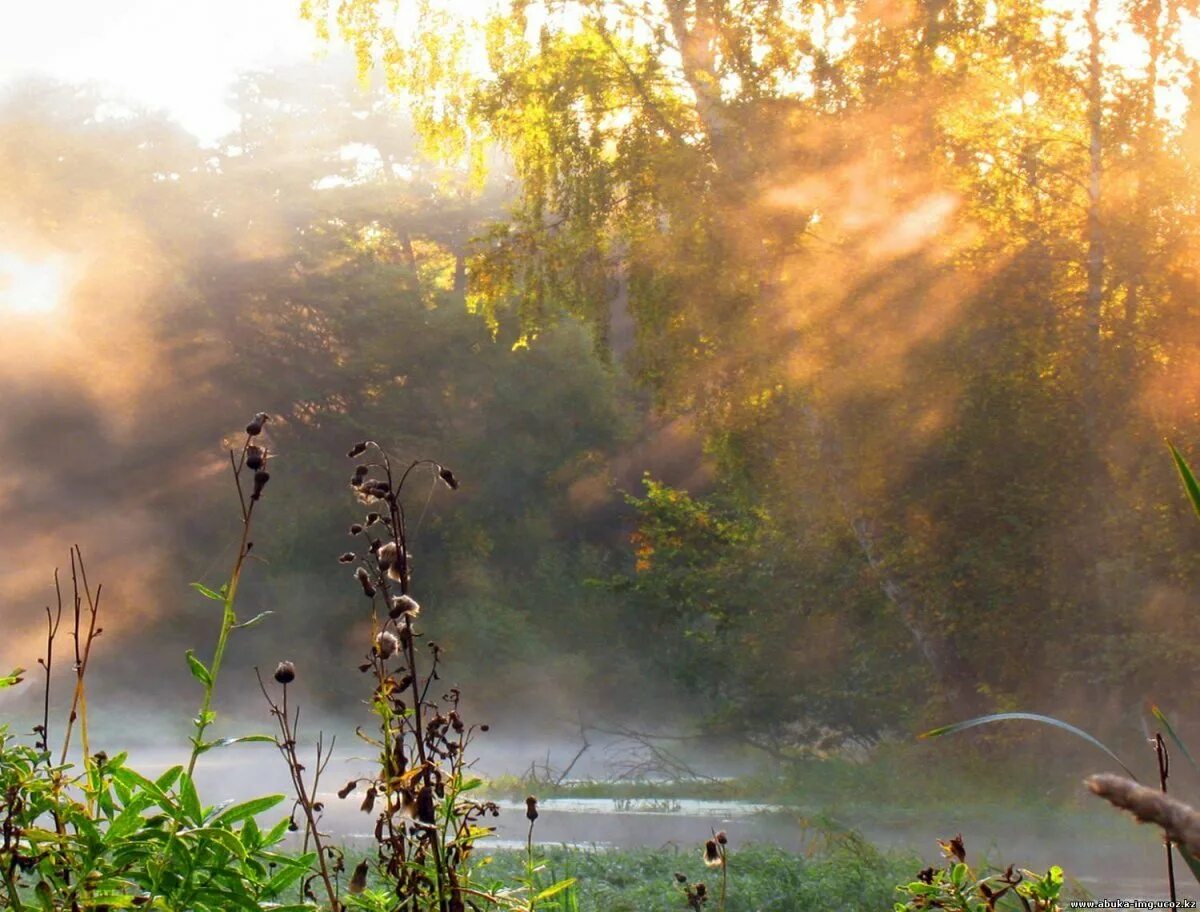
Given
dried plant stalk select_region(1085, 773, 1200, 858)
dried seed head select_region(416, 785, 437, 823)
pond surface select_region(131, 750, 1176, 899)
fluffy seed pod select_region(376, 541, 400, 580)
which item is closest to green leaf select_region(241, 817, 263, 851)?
dried seed head select_region(416, 785, 437, 823)

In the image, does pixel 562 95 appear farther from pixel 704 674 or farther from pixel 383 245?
pixel 383 245

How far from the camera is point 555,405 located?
28156 millimetres

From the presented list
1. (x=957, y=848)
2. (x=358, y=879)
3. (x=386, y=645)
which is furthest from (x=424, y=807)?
(x=957, y=848)

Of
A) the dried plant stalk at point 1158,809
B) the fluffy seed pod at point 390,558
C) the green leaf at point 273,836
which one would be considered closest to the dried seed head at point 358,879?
the green leaf at point 273,836

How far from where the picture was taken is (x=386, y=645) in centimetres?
200

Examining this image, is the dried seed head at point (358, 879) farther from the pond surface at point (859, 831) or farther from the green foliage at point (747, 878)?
the pond surface at point (859, 831)

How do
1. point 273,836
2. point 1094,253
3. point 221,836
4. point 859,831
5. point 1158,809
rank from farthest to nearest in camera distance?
point 1094,253
point 859,831
point 273,836
point 221,836
point 1158,809

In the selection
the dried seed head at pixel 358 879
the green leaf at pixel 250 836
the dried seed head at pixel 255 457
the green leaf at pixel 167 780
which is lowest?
the dried seed head at pixel 358 879

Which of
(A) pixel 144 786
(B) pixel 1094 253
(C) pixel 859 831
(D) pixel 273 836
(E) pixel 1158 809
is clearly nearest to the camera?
(E) pixel 1158 809

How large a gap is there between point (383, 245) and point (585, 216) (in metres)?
21.4

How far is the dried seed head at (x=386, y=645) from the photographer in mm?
1984

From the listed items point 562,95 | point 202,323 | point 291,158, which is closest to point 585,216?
point 562,95

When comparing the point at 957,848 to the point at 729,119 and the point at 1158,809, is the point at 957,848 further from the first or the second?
the point at 729,119

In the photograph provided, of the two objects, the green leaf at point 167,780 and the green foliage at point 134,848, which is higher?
the green leaf at point 167,780
